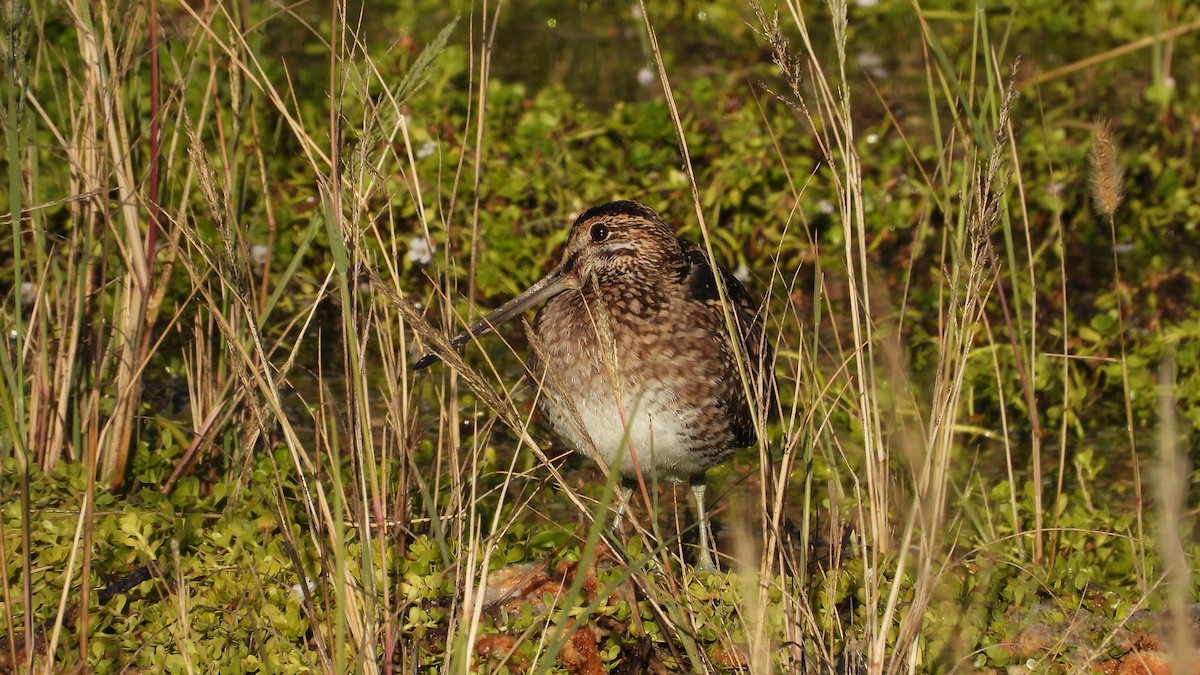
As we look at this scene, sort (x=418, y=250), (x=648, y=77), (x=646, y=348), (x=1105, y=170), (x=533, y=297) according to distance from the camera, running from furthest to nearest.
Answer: (x=648, y=77)
(x=418, y=250)
(x=533, y=297)
(x=646, y=348)
(x=1105, y=170)

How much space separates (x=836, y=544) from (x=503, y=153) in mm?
3246

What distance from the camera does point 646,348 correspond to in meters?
3.65

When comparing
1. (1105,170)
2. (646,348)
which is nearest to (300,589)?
(646,348)

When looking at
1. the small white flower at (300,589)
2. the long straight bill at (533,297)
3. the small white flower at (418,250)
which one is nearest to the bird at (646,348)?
the long straight bill at (533,297)

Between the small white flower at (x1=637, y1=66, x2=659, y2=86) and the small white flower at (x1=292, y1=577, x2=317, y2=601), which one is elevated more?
the small white flower at (x1=637, y1=66, x2=659, y2=86)

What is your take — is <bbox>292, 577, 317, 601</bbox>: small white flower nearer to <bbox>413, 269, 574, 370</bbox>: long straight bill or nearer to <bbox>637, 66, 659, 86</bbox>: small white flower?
<bbox>413, 269, 574, 370</bbox>: long straight bill

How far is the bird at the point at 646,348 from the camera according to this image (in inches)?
140

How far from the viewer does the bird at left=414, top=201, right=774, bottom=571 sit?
3564 millimetres

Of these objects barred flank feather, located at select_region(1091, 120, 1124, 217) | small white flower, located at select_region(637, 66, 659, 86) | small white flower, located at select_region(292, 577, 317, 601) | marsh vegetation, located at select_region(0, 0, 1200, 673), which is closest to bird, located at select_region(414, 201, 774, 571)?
marsh vegetation, located at select_region(0, 0, 1200, 673)

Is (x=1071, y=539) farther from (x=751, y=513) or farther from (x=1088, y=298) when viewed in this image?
(x=1088, y=298)

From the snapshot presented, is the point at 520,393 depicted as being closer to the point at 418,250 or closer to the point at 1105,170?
the point at 418,250

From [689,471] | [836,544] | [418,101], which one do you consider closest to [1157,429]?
[689,471]

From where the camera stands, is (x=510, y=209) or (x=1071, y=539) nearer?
(x=1071, y=539)

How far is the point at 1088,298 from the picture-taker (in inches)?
226
